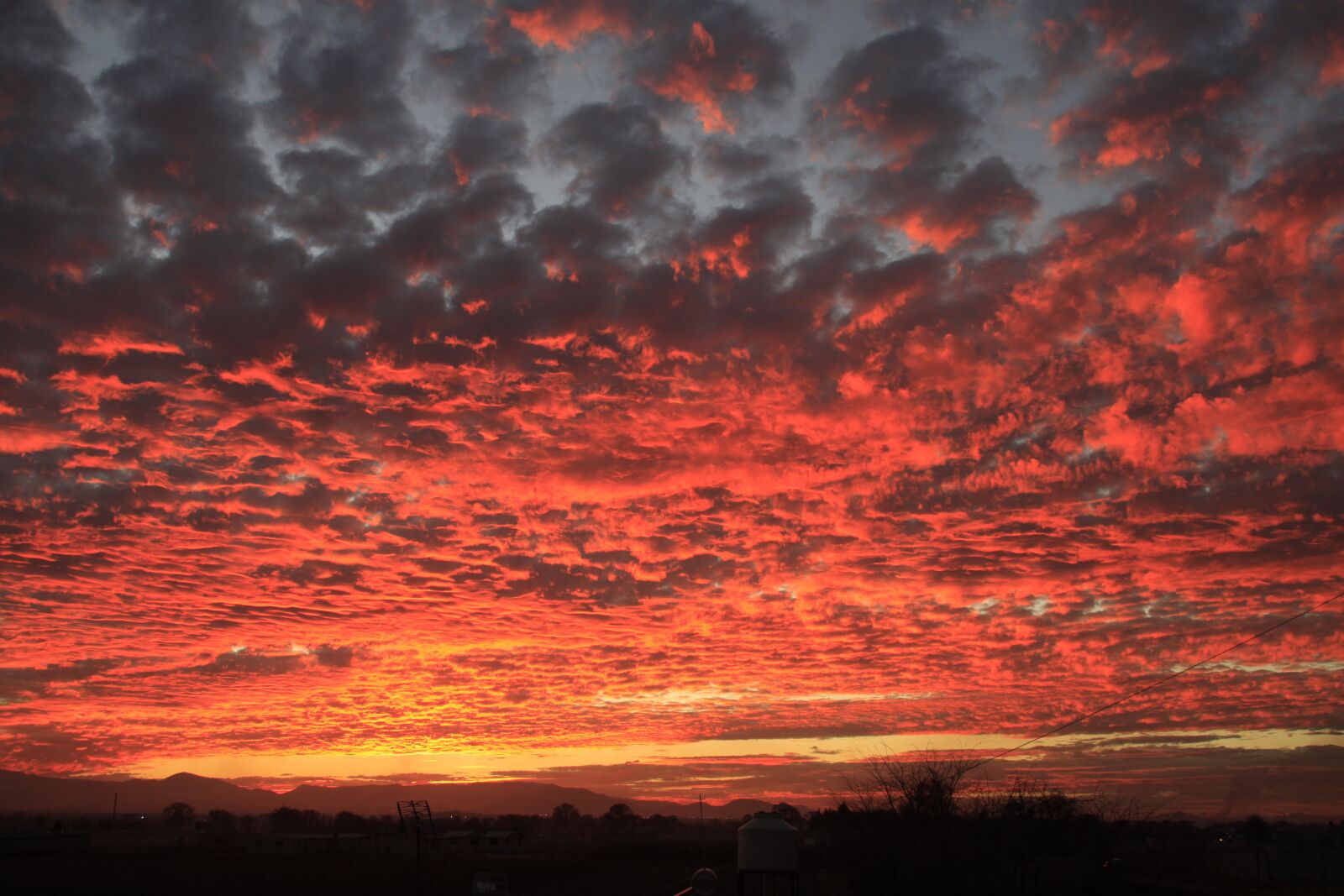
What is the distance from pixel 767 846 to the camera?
99.6ft

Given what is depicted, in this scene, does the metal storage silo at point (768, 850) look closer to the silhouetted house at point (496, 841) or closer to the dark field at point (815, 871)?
the dark field at point (815, 871)

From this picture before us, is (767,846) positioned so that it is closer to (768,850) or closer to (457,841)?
(768,850)

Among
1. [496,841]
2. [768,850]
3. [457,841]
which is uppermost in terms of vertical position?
[768,850]

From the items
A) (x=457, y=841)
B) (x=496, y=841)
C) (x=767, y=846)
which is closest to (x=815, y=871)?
(x=767, y=846)

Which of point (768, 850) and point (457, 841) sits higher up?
point (768, 850)

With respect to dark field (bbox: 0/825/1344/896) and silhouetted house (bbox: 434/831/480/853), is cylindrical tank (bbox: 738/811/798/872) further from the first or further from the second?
silhouetted house (bbox: 434/831/480/853)

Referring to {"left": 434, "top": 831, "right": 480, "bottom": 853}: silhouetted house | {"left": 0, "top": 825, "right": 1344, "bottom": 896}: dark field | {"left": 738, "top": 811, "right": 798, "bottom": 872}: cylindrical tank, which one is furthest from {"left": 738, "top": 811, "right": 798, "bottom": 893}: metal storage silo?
{"left": 434, "top": 831, "right": 480, "bottom": 853}: silhouetted house

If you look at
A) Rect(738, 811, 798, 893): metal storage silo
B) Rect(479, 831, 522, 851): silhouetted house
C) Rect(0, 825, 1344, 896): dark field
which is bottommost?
Rect(479, 831, 522, 851): silhouetted house

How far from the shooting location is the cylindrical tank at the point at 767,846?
3023 cm

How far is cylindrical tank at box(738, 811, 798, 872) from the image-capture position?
30.2 meters

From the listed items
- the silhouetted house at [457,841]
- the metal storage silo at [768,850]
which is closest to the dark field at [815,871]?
the metal storage silo at [768,850]

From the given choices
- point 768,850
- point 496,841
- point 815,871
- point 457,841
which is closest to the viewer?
point 768,850

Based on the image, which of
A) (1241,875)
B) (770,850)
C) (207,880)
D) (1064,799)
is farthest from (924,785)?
(207,880)

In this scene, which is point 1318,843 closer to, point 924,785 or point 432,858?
point 924,785
